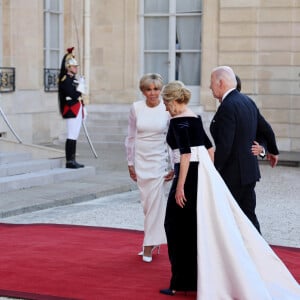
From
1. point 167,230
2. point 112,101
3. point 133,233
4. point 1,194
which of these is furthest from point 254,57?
point 167,230

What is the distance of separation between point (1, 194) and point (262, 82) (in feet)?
27.9

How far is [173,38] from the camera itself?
19531 millimetres

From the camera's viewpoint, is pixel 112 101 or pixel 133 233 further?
pixel 112 101

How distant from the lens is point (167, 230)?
660 centimetres

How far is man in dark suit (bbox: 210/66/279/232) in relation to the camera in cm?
659

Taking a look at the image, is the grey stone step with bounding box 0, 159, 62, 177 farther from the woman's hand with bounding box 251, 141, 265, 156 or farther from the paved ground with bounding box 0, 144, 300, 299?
the woman's hand with bounding box 251, 141, 265, 156

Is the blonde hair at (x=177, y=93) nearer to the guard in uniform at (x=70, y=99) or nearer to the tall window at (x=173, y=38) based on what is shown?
the guard in uniform at (x=70, y=99)

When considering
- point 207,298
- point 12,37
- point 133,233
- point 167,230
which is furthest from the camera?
point 12,37

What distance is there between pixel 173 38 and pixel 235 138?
1306cm

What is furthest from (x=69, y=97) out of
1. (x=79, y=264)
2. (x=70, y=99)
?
(x=79, y=264)

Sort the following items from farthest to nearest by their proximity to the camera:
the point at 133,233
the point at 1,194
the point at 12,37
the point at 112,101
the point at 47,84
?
the point at 112,101 → the point at 47,84 → the point at 12,37 → the point at 1,194 → the point at 133,233

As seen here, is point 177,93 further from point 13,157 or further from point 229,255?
point 13,157

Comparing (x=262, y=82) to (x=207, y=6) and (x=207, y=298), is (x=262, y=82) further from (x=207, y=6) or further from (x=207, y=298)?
(x=207, y=298)

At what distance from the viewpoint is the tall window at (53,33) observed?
60.6 feet
